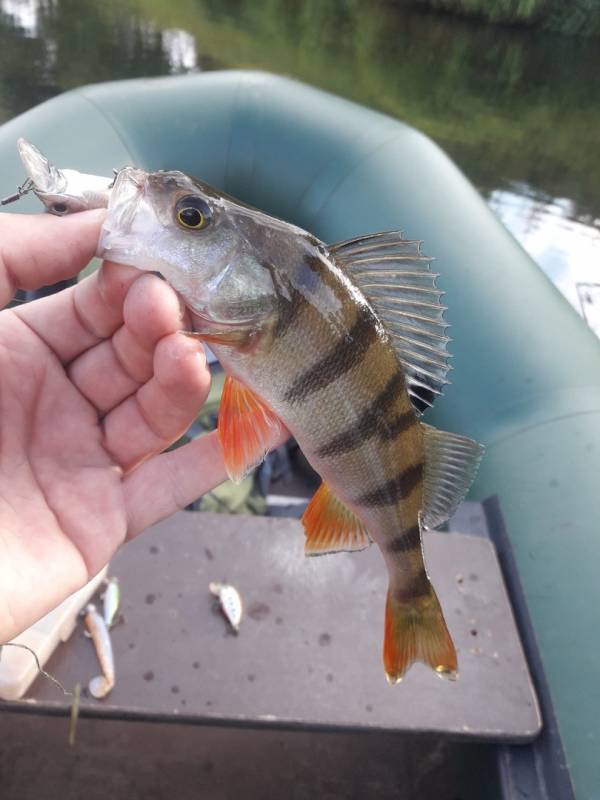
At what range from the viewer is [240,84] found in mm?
4324

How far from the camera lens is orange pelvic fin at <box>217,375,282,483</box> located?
1.42 metres

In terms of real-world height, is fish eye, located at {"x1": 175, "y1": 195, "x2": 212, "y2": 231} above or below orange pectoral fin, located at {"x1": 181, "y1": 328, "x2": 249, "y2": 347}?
above

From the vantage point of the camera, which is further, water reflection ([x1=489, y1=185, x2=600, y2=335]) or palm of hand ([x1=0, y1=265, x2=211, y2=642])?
water reflection ([x1=489, y1=185, x2=600, y2=335])

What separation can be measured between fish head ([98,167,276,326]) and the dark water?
4.11 metres

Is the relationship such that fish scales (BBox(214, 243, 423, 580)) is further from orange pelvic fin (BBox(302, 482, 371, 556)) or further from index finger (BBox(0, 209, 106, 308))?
index finger (BBox(0, 209, 106, 308))

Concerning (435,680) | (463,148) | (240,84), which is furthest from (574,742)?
(463,148)

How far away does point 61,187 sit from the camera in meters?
1.51

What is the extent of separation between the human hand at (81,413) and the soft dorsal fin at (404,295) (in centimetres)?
39

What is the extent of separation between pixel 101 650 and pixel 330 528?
801 millimetres

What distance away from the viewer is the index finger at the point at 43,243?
1345 mm

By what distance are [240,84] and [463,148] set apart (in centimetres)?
536

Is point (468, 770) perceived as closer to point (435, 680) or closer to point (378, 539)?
point (435, 680)

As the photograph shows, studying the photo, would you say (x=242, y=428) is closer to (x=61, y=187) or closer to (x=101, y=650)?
(x=61, y=187)

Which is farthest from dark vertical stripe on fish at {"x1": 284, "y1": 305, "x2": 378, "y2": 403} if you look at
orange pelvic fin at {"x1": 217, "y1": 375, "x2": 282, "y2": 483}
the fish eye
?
the fish eye
